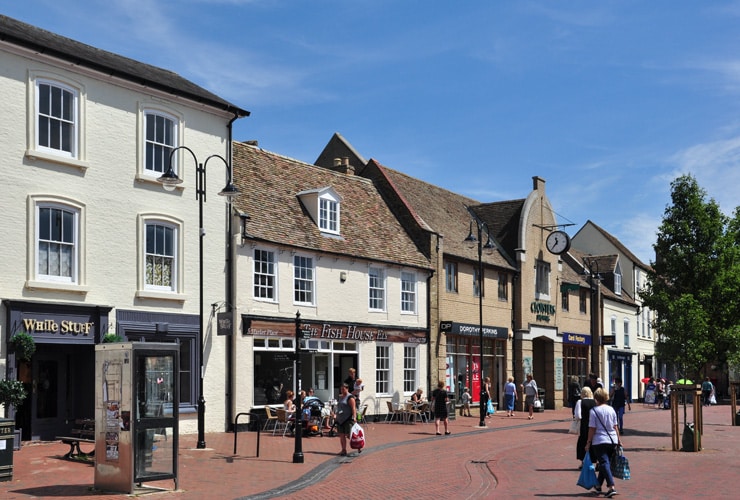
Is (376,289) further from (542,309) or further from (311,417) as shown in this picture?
(542,309)

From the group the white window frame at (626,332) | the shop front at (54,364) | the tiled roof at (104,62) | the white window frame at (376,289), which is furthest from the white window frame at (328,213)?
the white window frame at (626,332)

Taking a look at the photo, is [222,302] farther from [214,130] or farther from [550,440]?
[550,440]

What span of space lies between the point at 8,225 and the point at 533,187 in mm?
27853

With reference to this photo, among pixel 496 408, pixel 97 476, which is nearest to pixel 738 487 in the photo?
pixel 97 476

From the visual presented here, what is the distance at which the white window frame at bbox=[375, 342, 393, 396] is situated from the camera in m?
30.3

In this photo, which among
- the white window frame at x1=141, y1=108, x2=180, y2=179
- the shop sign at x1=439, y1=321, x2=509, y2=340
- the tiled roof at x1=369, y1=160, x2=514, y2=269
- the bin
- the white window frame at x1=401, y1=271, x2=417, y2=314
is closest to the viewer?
the bin

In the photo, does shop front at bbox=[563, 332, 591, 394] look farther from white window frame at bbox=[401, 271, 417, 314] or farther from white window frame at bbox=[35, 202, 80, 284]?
white window frame at bbox=[35, 202, 80, 284]

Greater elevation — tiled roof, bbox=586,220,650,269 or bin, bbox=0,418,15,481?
tiled roof, bbox=586,220,650,269

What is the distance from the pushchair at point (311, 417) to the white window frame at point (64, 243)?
280 inches

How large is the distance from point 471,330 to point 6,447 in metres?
23.3

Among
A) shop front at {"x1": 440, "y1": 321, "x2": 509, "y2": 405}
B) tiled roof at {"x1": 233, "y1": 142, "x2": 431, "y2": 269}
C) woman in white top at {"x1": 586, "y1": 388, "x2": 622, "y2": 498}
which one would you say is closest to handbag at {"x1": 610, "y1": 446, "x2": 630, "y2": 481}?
woman in white top at {"x1": 586, "y1": 388, "x2": 622, "y2": 498}

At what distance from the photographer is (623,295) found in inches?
2215

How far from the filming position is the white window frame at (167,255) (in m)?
22.4

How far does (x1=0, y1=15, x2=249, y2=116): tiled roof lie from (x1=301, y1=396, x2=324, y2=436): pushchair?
8724mm
